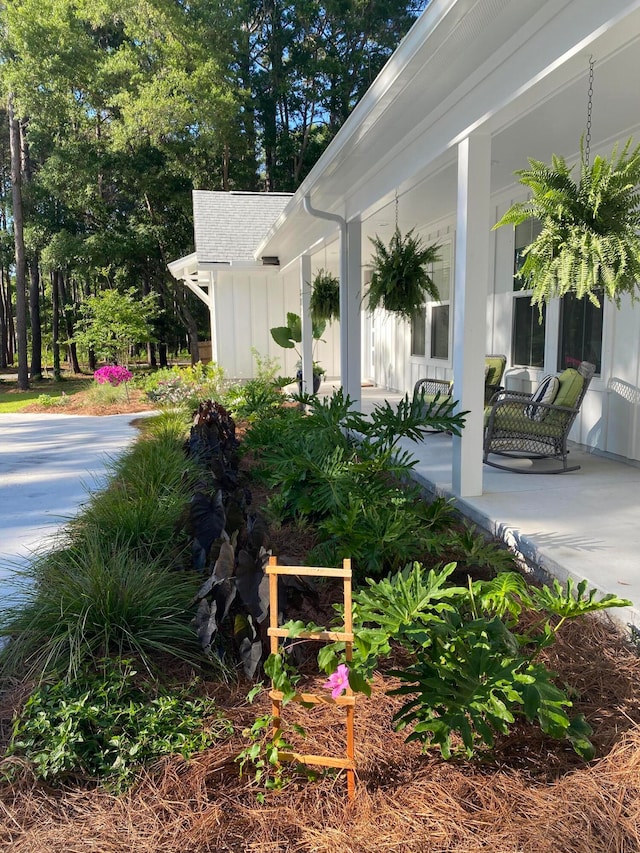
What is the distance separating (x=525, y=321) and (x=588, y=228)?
401cm

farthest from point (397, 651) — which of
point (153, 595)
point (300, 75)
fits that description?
point (300, 75)

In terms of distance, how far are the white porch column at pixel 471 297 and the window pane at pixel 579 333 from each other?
1802 mm

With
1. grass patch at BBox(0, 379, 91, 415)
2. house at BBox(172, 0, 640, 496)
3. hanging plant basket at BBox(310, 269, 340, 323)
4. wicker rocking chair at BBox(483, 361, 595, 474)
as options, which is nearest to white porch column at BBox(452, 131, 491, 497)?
house at BBox(172, 0, 640, 496)

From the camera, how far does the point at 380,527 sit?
115 inches

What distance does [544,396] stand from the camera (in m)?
5.23

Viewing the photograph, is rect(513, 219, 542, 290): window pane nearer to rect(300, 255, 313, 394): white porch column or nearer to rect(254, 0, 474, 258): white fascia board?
rect(254, 0, 474, 258): white fascia board

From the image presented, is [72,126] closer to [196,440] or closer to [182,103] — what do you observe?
[182,103]

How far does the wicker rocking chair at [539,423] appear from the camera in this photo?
4758mm

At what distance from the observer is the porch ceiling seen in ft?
9.56

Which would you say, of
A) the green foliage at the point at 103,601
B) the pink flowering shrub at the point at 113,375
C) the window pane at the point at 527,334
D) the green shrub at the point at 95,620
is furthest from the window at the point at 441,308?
the green shrub at the point at 95,620

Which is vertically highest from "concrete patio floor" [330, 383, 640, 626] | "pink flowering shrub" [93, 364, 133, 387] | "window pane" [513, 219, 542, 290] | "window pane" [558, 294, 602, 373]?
"window pane" [513, 219, 542, 290]

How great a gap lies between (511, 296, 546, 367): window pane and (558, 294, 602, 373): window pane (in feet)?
1.13

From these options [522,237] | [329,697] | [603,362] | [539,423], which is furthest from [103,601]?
[522,237]

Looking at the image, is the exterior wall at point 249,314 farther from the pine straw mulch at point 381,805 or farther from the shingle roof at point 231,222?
the pine straw mulch at point 381,805
